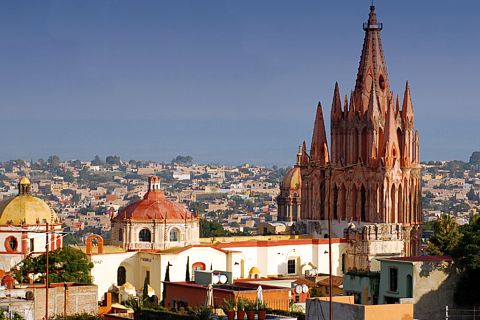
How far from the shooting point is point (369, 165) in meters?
98.3

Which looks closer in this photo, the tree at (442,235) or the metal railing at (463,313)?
the metal railing at (463,313)

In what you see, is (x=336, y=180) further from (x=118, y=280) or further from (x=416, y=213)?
(x=118, y=280)

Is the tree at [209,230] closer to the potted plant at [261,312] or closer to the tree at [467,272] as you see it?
the tree at [467,272]

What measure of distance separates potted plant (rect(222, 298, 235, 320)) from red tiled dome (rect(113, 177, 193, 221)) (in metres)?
41.1

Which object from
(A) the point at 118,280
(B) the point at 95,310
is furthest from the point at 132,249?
(B) the point at 95,310

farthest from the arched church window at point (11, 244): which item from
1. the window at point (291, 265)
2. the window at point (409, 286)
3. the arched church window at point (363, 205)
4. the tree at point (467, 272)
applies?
the window at point (409, 286)

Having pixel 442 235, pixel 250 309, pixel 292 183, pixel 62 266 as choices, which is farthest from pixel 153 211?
pixel 292 183

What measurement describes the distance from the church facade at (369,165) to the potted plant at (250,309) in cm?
4974

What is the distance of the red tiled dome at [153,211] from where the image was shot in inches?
3531

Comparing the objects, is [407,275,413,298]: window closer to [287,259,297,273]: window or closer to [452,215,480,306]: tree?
[452,215,480,306]: tree

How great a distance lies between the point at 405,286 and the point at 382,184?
46848 millimetres

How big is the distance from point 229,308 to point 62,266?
3635 centimetres

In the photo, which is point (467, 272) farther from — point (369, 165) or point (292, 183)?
point (292, 183)

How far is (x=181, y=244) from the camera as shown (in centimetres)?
9069
